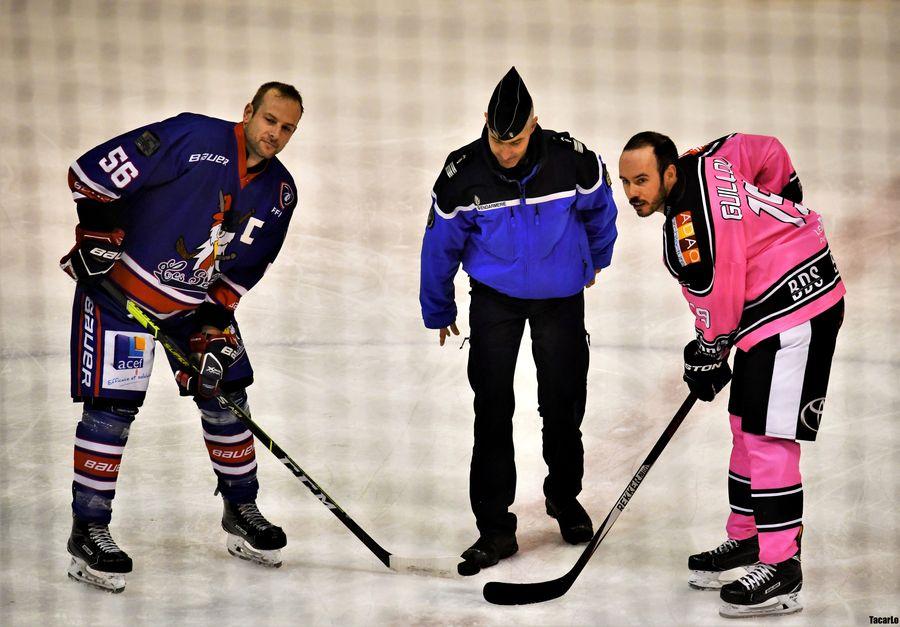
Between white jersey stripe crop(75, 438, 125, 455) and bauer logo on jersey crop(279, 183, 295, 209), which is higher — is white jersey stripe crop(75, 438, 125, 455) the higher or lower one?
the lower one

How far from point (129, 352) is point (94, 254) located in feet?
0.80

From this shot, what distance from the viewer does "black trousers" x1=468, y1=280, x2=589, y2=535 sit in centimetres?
284

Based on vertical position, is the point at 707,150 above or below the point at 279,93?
below

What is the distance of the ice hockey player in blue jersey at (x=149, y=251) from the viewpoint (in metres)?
2.60

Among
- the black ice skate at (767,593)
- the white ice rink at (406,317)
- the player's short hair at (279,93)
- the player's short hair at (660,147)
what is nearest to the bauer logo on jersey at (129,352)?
the white ice rink at (406,317)

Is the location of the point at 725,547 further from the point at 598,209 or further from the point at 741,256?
the point at 598,209

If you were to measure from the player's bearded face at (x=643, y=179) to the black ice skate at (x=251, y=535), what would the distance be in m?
1.17

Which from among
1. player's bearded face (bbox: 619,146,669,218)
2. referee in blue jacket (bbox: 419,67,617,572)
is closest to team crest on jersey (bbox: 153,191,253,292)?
referee in blue jacket (bbox: 419,67,617,572)

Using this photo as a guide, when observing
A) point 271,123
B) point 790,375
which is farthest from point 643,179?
point 271,123

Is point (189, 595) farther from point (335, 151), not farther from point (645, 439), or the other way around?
point (335, 151)

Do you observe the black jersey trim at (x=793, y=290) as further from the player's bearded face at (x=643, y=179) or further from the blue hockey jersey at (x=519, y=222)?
the blue hockey jersey at (x=519, y=222)

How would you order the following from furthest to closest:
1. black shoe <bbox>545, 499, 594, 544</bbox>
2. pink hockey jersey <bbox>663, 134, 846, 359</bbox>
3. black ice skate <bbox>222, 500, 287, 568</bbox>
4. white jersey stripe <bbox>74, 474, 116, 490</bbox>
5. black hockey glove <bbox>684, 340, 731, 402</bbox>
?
black shoe <bbox>545, 499, 594, 544</bbox> < black ice skate <bbox>222, 500, 287, 568</bbox> < white jersey stripe <bbox>74, 474, 116, 490</bbox> < black hockey glove <bbox>684, 340, 731, 402</bbox> < pink hockey jersey <bbox>663, 134, 846, 359</bbox>

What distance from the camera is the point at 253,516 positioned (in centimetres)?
286

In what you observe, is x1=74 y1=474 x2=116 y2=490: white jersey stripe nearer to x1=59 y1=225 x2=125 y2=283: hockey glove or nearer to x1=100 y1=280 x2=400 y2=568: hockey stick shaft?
x1=100 y1=280 x2=400 y2=568: hockey stick shaft
